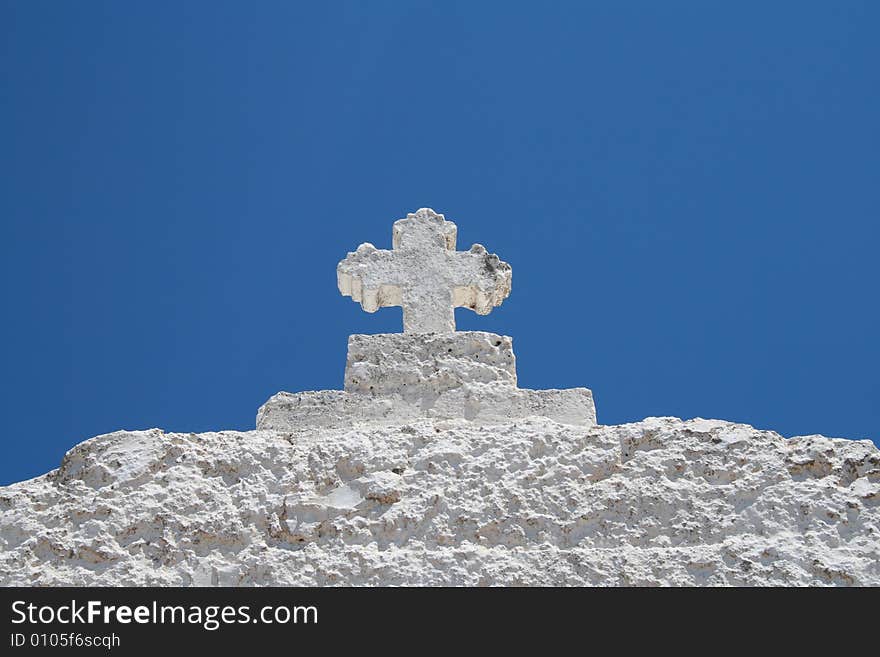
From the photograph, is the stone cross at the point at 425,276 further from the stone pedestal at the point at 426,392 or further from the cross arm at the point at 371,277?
the stone pedestal at the point at 426,392

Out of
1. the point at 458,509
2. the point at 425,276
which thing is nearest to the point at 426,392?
the point at 458,509

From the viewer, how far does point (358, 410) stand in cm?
402

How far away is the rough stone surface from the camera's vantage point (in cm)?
323

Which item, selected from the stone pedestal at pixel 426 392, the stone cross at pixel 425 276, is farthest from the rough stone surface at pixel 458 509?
the stone cross at pixel 425 276

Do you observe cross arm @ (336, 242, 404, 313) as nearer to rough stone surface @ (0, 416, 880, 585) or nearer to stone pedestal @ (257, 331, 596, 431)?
stone pedestal @ (257, 331, 596, 431)

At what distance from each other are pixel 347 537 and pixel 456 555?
36 centimetres

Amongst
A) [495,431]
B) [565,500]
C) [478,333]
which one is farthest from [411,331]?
[565,500]

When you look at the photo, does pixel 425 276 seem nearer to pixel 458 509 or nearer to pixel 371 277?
pixel 371 277

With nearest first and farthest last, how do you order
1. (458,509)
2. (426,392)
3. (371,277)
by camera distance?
(458,509) < (426,392) < (371,277)

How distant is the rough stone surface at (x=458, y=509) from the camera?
323 centimetres

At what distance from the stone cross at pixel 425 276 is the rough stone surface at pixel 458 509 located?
1.36 meters

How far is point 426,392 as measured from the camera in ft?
13.5

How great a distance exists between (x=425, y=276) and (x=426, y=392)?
39.8 inches
